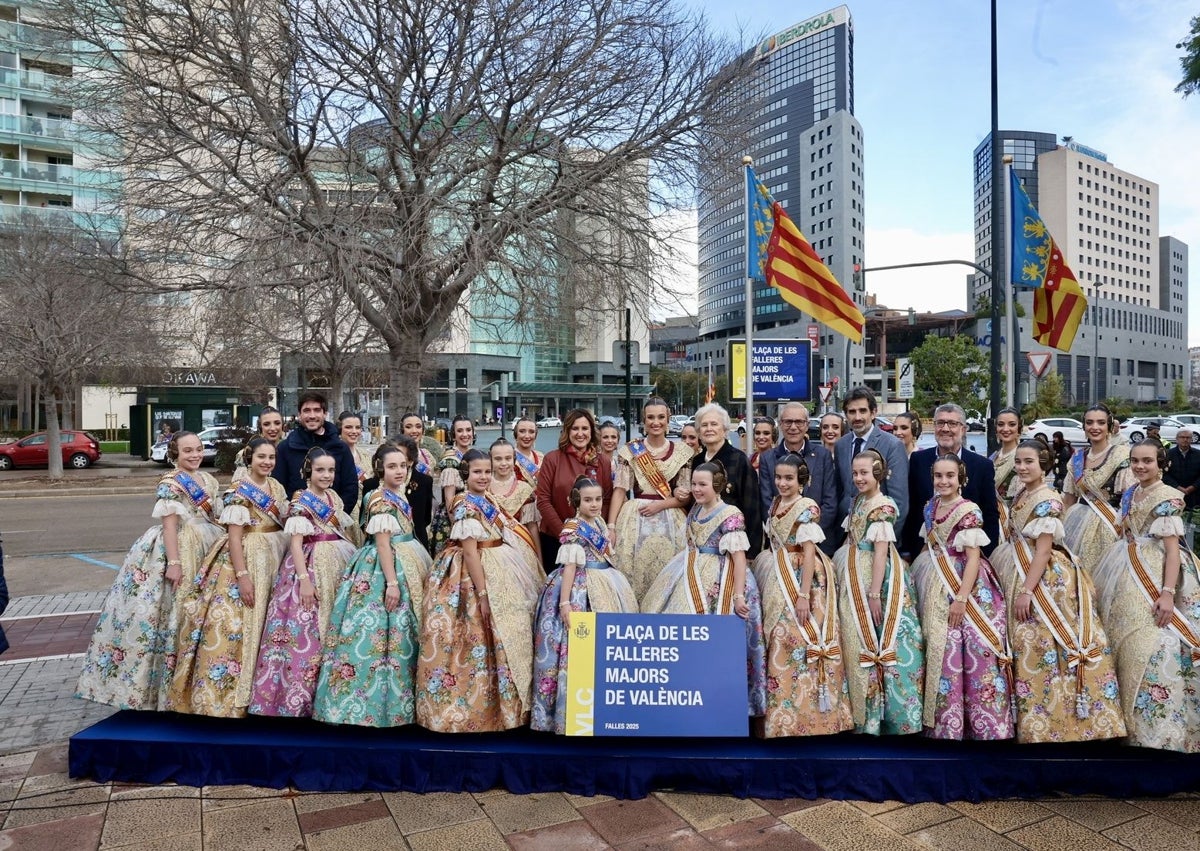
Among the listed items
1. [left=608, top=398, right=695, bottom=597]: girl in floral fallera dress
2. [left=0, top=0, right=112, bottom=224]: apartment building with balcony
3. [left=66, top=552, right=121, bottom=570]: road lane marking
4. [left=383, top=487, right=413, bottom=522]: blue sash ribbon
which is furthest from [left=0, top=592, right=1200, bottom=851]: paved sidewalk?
[left=0, top=0, right=112, bottom=224]: apartment building with balcony

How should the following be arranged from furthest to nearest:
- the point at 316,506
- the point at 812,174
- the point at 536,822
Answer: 1. the point at 812,174
2. the point at 316,506
3. the point at 536,822

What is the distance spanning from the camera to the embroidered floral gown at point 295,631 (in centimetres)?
397

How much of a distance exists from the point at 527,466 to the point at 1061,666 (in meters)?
3.51

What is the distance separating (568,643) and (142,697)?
2.28m

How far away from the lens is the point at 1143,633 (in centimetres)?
374

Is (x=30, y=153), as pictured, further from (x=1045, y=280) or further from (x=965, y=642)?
(x=965, y=642)

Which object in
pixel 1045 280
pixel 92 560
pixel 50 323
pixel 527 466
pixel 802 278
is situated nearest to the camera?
pixel 527 466

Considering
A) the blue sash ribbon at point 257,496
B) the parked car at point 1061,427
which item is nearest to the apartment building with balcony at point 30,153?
the blue sash ribbon at point 257,496

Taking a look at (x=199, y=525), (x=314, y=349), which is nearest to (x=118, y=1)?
(x=199, y=525)

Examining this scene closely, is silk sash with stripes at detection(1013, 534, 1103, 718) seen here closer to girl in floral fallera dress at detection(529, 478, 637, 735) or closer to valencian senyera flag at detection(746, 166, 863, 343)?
girl in floral fallera dress at detection(529, 478, 637, 735)

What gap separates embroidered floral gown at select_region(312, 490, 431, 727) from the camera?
3879 millimetres

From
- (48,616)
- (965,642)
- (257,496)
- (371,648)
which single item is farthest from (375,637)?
(48,616)

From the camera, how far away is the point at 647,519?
4684 mm

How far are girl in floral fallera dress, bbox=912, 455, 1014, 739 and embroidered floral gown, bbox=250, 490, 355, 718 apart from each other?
302 centimetres
